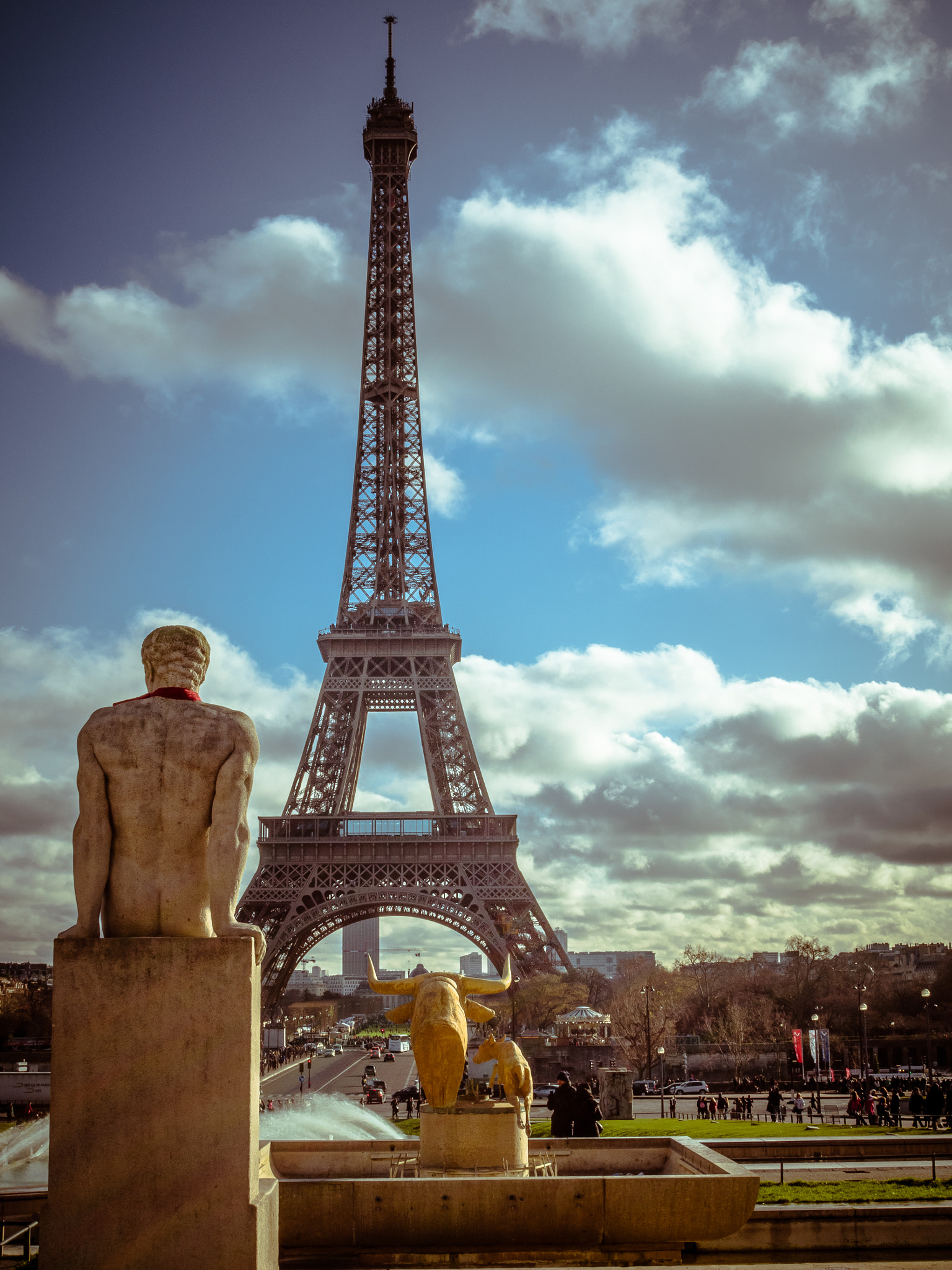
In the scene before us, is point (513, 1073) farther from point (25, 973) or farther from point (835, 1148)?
point (25, 973)

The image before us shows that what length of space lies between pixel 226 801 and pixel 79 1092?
5.90 feet

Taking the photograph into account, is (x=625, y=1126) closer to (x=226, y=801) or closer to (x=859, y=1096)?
(x=859, y=1096)

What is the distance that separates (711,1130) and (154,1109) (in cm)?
2284

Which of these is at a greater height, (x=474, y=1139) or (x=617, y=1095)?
(x=474, y=1139)

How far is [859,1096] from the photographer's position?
3619 cm

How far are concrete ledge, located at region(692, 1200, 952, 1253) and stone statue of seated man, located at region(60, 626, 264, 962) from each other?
704cm

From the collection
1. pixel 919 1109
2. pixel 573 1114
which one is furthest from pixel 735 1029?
pixel 573 1114

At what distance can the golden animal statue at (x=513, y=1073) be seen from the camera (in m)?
13.9

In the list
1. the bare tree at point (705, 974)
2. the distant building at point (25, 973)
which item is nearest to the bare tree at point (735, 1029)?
the bare tree at point (705, 974)

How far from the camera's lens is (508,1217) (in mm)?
10125

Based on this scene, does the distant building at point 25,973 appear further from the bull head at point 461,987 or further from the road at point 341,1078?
the bull head at point 461,987

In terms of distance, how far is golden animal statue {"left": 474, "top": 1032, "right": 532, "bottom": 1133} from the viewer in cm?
1386

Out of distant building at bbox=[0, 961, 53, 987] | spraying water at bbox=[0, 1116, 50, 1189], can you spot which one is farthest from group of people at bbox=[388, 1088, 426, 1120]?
distant building at bbox=[0, 961, 53, 987]

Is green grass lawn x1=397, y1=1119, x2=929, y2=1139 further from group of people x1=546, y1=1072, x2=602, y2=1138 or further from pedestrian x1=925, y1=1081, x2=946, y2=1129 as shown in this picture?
group of people x1=546, y1=1072, x2=602, y2=1138
